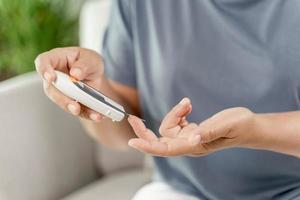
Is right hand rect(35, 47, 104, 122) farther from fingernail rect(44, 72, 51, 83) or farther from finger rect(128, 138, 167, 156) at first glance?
finger rect(128, 138, 167, 156)

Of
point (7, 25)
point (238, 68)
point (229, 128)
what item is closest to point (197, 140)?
point (229, 128)

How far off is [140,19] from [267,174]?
1.01 ft

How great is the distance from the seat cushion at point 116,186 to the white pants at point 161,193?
6.0 inches

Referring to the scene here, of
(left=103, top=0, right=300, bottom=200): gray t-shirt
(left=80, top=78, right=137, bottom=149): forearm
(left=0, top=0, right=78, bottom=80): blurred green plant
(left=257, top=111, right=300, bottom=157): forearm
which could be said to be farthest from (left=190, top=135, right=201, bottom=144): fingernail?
(left=0, top=0, right=78, bottom=80): blurred green plant

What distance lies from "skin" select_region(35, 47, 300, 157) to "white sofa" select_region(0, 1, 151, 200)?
0.21 metres

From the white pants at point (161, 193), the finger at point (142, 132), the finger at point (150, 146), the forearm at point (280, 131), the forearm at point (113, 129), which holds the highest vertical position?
the finger at point (150, 146)

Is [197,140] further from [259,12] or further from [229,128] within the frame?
[259,12]

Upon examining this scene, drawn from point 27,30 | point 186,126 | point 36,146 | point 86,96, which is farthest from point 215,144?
Answer: point 27,30

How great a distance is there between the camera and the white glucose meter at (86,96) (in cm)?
69

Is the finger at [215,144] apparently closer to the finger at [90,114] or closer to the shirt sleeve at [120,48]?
the finger at [90,114]

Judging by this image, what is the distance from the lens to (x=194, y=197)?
0.89 metres

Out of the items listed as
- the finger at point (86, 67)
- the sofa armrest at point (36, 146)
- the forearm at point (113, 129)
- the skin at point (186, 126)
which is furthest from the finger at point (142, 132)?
the sofa armrest at point (36, 146)

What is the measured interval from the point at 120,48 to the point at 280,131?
1.14 ft

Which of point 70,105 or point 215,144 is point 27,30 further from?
point 215,144
